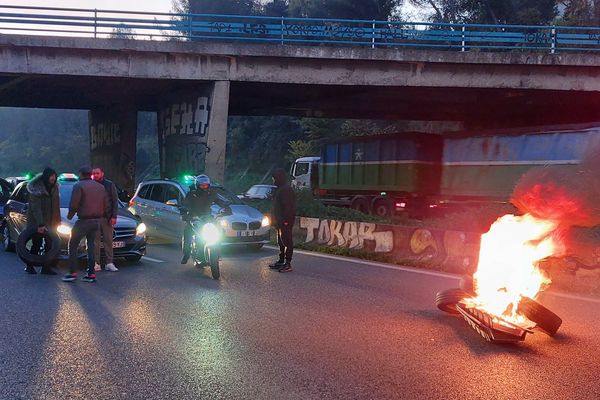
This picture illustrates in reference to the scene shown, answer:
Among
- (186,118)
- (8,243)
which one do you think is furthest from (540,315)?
(186,118)

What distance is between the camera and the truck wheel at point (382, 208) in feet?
73.6

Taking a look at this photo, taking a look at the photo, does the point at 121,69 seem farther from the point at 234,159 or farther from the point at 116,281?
the point at 234,159

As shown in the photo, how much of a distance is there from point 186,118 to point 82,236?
14.5 metres

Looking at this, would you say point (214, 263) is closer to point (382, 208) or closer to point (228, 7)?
point (382, 208)

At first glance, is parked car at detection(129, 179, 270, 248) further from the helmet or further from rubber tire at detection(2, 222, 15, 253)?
rubber tire at detection(2, 222, 15, 253)

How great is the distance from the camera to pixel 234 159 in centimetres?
5397

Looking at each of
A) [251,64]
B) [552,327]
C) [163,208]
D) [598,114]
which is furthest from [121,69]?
[598,114]

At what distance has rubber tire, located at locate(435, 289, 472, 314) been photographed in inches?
247

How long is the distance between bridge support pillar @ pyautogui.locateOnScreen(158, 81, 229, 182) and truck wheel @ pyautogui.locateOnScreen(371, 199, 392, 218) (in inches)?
246

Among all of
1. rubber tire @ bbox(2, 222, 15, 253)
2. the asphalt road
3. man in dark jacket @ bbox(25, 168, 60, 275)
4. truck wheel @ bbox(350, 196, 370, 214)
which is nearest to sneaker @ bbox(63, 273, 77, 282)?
the asphalt road

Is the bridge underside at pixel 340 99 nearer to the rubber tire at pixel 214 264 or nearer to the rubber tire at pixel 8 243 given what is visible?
the rubber tire at pixel 8 243

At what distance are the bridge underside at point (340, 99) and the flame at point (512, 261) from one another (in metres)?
16.1

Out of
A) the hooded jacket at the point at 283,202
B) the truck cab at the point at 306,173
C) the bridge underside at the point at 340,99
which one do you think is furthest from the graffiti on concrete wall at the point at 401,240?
the truck cab at the point at 306,173

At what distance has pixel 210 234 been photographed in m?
9.31
